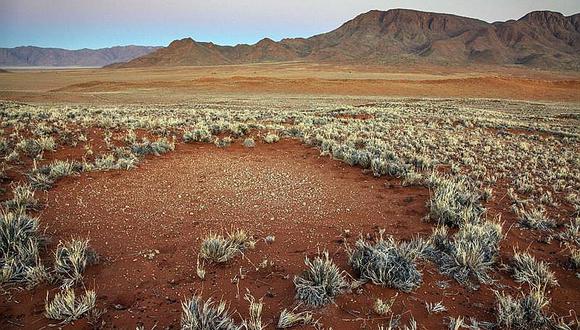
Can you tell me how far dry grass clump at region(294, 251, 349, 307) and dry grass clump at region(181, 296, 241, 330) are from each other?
0.82m

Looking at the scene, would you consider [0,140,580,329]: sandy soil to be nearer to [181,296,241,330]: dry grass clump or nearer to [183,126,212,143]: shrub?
[181,296,241,330]: dry grass clump

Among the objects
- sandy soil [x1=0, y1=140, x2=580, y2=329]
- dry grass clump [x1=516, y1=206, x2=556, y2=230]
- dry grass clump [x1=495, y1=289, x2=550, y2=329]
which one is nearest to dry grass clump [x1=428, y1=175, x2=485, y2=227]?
sandy soil [x1=0, y1=140, x2=580, y2=329]

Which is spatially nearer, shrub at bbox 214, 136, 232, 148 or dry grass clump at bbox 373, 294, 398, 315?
dry grass clump at bbox 373, 294, 398, 315

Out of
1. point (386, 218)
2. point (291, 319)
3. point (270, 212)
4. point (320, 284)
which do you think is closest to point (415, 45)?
point (386, 218)

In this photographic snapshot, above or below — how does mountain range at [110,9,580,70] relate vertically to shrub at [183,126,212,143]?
above

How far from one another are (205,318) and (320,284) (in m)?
1.28

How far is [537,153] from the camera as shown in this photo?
13219mm

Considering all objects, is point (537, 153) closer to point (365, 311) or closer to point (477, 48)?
point (365, 311)

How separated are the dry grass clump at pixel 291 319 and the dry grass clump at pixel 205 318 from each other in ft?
1.38

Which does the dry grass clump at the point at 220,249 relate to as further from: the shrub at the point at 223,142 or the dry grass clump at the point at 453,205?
the shrub at the point at 223,142

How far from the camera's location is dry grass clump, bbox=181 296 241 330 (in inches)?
136

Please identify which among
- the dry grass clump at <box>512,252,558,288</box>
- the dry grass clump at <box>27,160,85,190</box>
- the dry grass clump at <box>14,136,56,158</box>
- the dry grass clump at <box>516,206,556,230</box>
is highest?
the dry grass clump at <box>14,136,56,158</box>

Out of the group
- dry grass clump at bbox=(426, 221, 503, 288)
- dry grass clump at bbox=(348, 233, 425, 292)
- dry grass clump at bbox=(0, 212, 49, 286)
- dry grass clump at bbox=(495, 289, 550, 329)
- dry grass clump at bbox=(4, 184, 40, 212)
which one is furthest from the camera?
dry grass clump at bbox=(4, 184, 40, 212)

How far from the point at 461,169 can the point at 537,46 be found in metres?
172
